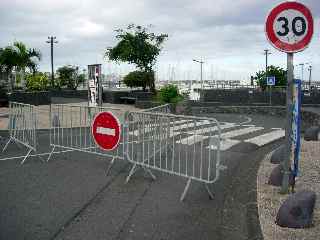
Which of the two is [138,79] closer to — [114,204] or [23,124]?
[23,124]

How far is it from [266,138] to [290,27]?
8470 millimetres

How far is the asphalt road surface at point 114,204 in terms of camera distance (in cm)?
521

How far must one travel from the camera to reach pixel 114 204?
20.8ft

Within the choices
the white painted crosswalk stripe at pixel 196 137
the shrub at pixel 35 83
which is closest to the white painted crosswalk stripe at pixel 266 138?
the white painted crosswalk stripe at pixel 196 137

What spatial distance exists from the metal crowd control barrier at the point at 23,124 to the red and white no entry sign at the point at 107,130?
7.44ft

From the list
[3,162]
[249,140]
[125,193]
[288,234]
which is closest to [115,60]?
[249,140]

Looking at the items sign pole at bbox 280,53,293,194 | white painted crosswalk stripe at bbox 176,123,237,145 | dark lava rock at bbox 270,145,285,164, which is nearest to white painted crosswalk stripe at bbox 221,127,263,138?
white painted crosswalk stripe at bbox 176,123,237,145

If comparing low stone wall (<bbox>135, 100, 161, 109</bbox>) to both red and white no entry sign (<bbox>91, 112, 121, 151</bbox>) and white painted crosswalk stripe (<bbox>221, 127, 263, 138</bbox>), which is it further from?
red and white no entry sign (<bbox>91, 112, 121, 151</bbox>)

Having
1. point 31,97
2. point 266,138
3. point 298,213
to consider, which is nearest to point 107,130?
point 298,213

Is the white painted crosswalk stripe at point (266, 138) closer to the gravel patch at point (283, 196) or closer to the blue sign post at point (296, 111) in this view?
the gravel patch at point (283, 196)

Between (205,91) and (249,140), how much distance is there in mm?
21500

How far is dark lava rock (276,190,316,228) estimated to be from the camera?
5055 millimetres

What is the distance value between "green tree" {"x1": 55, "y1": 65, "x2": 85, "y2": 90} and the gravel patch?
43.9 metres

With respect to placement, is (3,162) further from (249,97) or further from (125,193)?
(249,97)
